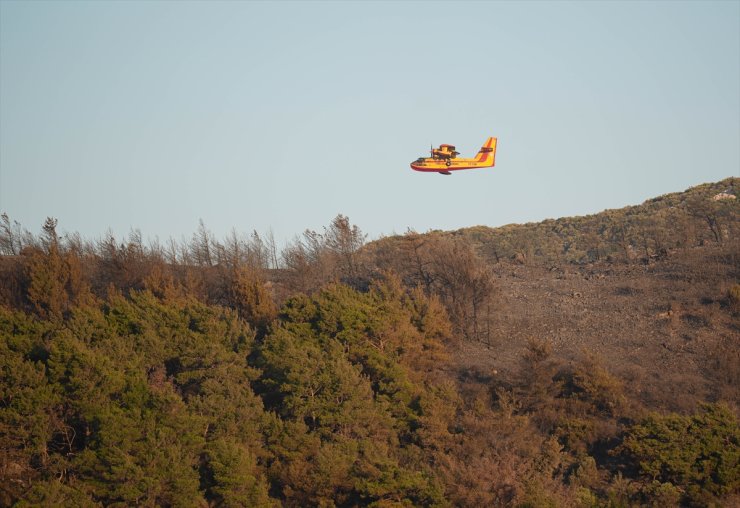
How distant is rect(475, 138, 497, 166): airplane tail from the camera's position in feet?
215

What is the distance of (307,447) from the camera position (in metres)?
40.8

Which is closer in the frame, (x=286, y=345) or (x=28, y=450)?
(x=28, y=450)

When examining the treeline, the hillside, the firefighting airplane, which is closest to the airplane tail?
the firefighting airplane

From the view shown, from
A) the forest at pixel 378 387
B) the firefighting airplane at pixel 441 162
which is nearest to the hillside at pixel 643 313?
the forest at pixel 378 387

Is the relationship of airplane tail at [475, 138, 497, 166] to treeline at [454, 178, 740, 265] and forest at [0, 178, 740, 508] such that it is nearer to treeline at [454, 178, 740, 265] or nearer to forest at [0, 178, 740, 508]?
forest at [0, 178, 740, 508]

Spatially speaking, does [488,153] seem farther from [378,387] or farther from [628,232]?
[628,232]

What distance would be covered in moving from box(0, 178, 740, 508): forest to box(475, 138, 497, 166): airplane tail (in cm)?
755

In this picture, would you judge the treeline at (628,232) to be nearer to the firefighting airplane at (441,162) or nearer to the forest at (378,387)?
the forest at (378,387)

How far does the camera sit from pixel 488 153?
66.0 m

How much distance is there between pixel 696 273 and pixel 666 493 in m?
30.0

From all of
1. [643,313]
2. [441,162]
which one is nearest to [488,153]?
[441,162]

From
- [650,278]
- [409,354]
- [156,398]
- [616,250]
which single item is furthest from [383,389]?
[616,250]

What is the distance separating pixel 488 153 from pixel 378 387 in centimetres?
2614

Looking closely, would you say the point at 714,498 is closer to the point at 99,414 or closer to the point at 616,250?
the point at 99,414
